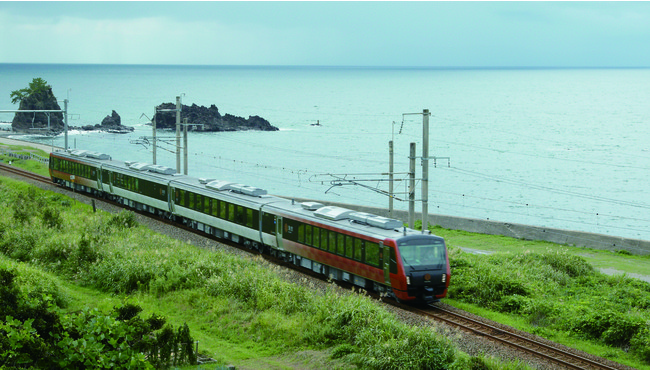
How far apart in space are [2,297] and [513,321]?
14260 millimetres

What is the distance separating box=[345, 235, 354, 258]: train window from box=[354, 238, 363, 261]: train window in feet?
0.62

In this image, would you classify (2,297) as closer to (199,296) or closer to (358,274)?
(199,296)

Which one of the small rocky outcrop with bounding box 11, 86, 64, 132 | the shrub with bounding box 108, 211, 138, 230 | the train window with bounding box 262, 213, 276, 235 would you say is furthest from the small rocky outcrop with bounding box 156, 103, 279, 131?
the train window with bounding box 262, 213, 276, 235

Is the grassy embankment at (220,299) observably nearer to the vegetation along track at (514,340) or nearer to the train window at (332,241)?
the train window at (332,241)

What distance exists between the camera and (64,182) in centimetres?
5053

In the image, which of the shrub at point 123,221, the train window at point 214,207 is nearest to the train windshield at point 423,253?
the train window at point 214,207

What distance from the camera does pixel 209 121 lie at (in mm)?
120688

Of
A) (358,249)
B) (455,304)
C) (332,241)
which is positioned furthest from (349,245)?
(455,304)

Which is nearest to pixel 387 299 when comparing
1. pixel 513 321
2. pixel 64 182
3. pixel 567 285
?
pixel 513 321

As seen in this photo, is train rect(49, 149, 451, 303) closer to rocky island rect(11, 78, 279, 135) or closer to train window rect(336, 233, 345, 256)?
train window rect(336, 233, 345, 256)

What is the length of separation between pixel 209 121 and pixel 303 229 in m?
98.1

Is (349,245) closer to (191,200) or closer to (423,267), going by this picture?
(423,267)

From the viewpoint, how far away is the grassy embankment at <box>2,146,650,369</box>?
17484 millimetres

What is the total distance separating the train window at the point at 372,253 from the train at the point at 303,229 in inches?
1.3
